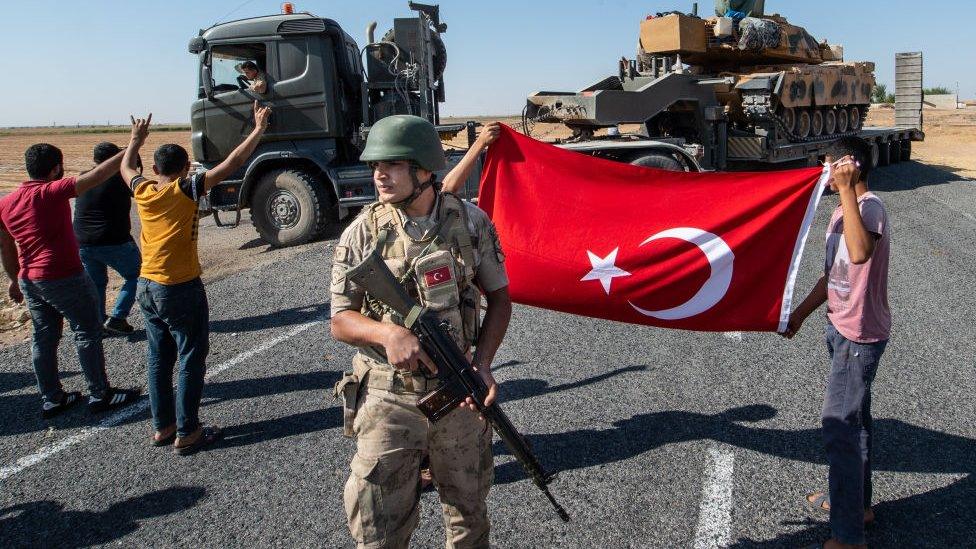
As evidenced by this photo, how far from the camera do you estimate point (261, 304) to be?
7934 millimetres

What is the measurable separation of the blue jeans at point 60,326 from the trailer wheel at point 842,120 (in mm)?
18588

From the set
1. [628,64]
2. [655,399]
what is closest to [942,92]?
A: [628,64]

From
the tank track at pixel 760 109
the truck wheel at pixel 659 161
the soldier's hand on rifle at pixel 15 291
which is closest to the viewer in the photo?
the soldier's hand on rifle at pixel 15 291

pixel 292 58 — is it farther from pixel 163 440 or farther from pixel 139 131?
pixel 163 440

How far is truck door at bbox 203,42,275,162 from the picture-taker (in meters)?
10.7

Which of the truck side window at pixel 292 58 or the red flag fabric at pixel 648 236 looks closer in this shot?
the red flag fabric at pixel 648 236

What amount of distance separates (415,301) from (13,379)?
5.11 metres

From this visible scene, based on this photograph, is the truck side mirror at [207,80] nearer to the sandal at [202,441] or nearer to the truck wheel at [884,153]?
the sandal at [202,441]

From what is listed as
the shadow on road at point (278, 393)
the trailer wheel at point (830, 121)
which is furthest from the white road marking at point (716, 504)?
the trailer wheel at point (830, 121)

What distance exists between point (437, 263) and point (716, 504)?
2.10 m

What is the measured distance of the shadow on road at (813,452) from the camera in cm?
332

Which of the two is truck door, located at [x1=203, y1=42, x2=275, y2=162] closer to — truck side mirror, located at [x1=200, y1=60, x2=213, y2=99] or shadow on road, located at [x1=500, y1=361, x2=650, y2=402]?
truck side mirror, located at [x1=200, y1=60, x2=213, y2=99]

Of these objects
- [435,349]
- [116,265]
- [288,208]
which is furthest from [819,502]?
[288,208]

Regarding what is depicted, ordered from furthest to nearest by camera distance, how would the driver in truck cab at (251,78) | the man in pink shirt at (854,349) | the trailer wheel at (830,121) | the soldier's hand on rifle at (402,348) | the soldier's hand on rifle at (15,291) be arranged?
the trailer wheel at (830,121), the driver in truck cab at (251,78), the soldier's hand on rifle at (15,291), the man in pink shirt at (854,349), the soldier's hand on rifle at (402,348)
